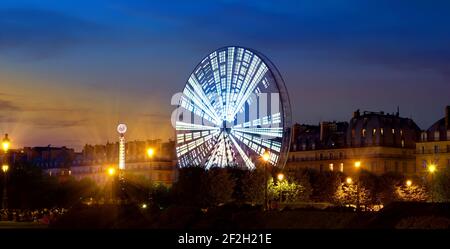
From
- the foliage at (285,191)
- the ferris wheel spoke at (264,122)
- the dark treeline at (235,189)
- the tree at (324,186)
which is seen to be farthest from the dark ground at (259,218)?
the tree at (324,186)

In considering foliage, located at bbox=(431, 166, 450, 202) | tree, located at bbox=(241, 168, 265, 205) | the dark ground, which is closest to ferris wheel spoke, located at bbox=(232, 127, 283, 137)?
tree, located at bbox=(241, 168, 265, 205)

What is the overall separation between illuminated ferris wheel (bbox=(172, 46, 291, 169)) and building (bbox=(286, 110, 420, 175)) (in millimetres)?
46864

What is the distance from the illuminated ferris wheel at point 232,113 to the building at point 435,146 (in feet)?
167

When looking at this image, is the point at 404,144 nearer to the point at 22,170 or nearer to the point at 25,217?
the point at 22,170

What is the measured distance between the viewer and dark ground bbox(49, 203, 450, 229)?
43.6m

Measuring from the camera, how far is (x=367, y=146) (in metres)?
147

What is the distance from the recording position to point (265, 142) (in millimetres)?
88500

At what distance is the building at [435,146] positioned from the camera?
5413 inches

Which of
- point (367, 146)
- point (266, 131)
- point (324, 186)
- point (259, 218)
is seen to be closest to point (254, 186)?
point (324, 186)

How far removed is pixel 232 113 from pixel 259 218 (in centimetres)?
3839

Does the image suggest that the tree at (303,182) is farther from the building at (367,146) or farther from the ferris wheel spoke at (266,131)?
the building at (367,146)

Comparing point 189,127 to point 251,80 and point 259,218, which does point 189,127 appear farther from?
point 259,218

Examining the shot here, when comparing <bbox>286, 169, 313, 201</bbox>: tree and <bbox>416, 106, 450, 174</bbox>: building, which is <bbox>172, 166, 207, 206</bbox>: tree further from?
<bbox>416, 106, 450, 174</bbox>: building
